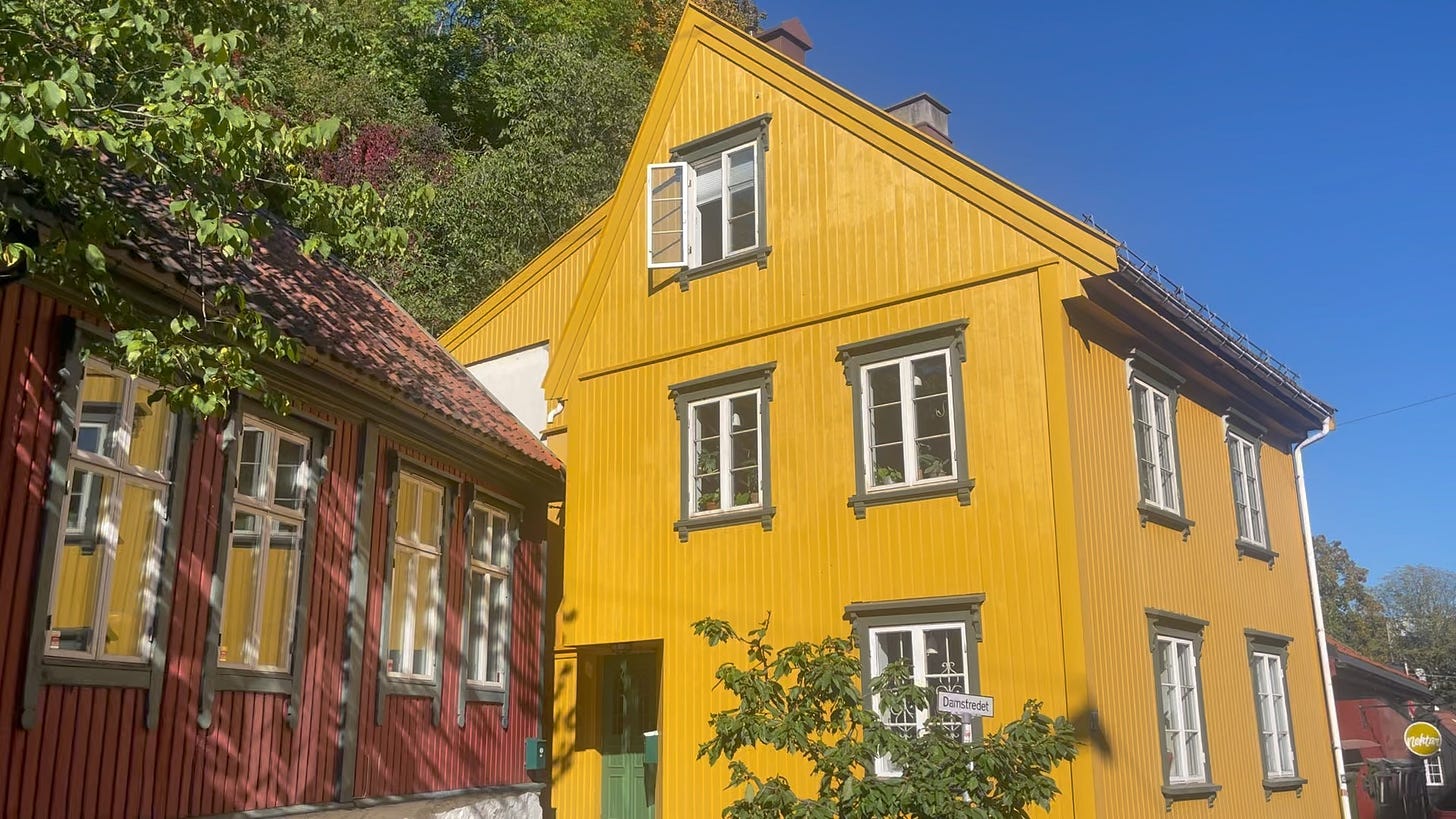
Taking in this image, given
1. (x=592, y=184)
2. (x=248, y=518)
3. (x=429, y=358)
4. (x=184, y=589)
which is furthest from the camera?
(x=592, y=184)

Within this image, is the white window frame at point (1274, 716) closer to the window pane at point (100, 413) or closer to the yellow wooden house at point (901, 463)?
the yellow wooden house at point (901, 463)

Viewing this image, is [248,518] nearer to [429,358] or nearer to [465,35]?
[429,358]

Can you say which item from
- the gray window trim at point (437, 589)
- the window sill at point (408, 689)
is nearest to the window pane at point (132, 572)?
the gray window trim at point (437, 589)

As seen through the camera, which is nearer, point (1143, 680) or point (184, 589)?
point (184, 589)

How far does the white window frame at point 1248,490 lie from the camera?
15.6 meters

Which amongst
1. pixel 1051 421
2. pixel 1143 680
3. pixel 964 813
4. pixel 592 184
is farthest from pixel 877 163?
pixel 592 184

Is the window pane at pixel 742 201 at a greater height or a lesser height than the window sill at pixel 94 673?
greater

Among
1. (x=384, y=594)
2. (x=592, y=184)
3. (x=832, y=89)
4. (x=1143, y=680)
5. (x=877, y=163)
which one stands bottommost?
(x=1143, y=680)

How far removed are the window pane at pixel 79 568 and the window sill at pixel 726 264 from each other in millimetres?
7331

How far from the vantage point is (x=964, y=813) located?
7.78 m

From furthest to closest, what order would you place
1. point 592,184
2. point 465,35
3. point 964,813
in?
point 465,35 < point 592,184 < point 964,813

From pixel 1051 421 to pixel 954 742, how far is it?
4108mm

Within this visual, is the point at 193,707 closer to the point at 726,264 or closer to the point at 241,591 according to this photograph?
the point at 241,591

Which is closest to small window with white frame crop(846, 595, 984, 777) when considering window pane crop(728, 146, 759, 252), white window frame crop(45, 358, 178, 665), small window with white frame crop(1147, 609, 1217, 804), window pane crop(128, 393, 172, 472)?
small window with white frame crop(1147, 609, 1217, 804)
